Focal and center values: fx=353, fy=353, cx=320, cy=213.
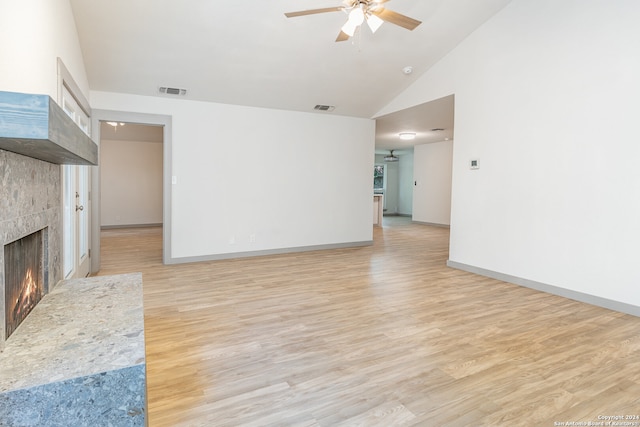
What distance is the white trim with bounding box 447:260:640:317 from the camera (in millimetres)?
3332

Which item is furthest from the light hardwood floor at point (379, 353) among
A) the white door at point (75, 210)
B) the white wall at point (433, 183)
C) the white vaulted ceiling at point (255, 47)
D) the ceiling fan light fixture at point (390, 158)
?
the ceiling fan light fixture at point (390, 158)

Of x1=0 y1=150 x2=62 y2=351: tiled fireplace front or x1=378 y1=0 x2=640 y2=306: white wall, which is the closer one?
x1=0 y1=150 x2=62 y2=351: tiled fireplace front

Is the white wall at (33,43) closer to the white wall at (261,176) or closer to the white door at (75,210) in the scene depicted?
the white door at (75,210)

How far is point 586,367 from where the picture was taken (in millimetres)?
2238

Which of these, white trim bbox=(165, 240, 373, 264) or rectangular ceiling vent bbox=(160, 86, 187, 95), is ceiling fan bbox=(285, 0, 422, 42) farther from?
white trim bbox=(165, 240, 373, 264)

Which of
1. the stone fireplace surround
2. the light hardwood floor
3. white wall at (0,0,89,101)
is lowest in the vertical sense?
the light hardwood floor

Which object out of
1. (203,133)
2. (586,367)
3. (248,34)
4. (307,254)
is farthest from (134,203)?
(586,367)

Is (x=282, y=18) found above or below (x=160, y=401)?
above

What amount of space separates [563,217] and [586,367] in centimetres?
204

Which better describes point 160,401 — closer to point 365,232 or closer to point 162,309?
point 162,309

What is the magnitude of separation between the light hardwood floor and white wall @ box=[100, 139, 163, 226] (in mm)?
5968

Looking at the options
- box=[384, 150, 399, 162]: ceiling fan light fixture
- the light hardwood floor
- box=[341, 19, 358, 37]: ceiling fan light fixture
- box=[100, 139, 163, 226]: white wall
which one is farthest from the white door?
box=[384, 150, 399, 162]: ceiling fan light fixture

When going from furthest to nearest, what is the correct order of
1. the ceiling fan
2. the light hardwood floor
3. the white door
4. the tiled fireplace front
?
the white door → the ceiling fan → the light hardwood floor → the tiled fireplace front

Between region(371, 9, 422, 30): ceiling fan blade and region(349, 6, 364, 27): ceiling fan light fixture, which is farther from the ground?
region(371, 9, 422, 30): ceiling fan blade
